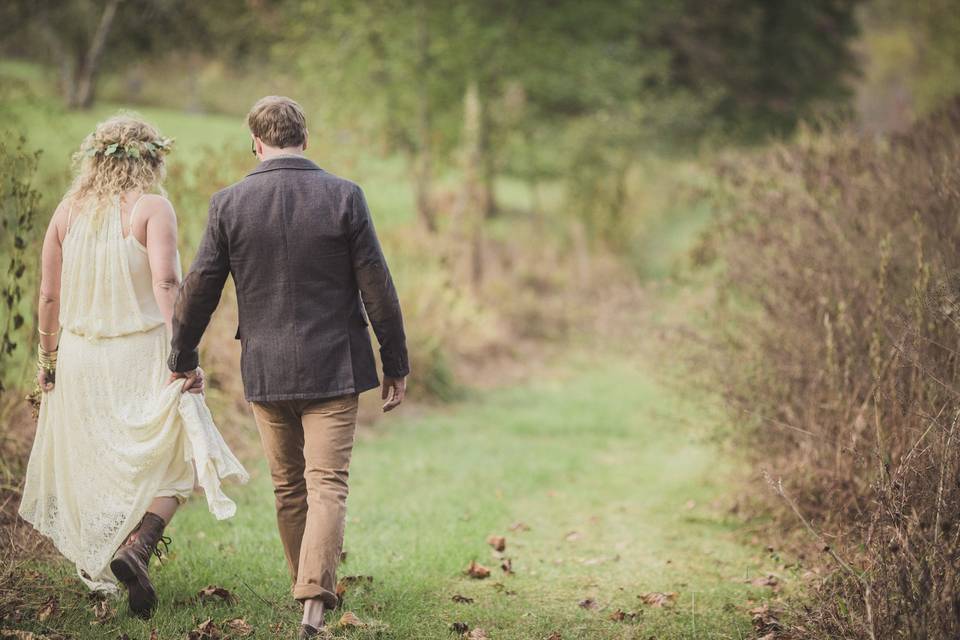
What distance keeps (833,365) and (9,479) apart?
190 inches

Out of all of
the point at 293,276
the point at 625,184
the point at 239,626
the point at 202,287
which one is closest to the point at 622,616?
the point at 239,626

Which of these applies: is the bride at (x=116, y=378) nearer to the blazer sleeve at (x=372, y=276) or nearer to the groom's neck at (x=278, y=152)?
the groom's neck at (x=278, y=152)

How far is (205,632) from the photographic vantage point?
4.00m

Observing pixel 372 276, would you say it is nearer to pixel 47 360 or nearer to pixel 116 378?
pixel 116 378

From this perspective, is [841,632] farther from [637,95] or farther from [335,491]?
[637,95]

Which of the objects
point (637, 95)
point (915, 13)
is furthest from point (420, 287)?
point (915, 13)

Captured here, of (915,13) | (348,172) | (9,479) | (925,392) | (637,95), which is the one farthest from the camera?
(915,13)

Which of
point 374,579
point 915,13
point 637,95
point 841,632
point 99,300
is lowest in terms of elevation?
point 374,579

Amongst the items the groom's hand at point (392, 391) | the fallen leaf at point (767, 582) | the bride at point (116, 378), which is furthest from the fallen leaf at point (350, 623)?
the fallen leaf at point (767, 582)

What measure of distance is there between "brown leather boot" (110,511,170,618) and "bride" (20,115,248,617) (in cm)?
1

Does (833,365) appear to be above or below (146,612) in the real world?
above

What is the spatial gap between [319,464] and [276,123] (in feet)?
4.80

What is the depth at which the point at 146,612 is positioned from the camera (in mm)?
4133

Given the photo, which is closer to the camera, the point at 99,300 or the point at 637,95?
the point at 99,300
